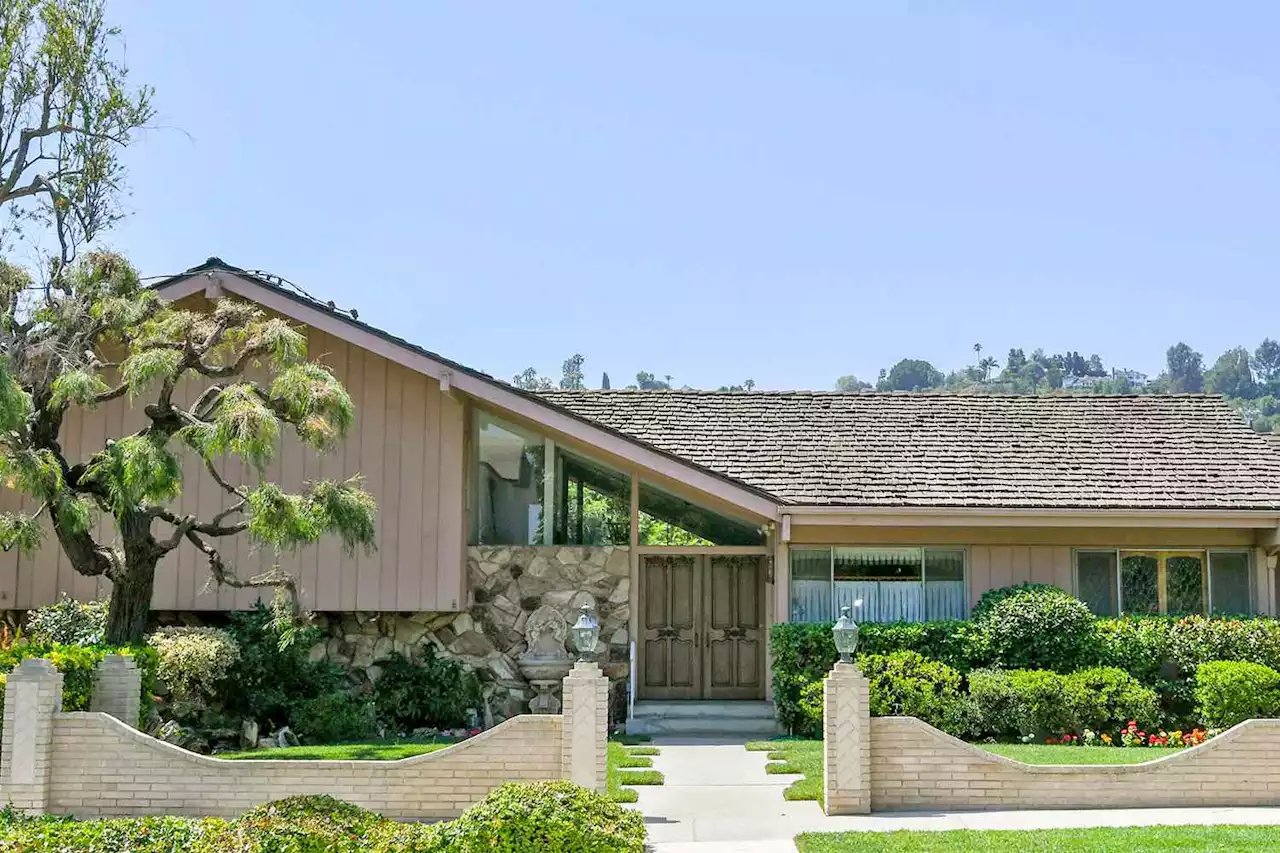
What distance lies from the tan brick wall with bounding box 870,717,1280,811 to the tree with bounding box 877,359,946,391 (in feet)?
320

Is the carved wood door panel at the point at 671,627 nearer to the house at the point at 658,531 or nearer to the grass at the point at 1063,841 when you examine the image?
the house at the point at 658,531

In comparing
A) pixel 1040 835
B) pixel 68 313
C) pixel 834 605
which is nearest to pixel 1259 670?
pixel 834 605

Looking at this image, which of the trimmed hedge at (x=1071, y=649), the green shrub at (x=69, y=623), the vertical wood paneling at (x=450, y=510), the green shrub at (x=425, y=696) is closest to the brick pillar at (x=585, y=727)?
the trimmed hedge at (x=1071, y=649)

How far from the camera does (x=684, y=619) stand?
62.7ft

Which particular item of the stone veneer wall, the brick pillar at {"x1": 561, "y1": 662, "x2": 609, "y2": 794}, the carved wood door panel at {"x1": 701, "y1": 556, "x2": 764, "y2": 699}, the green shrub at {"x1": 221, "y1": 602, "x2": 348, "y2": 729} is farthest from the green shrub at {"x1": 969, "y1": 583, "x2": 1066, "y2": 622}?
the green shrub at {"x1": 221, "y1": 602, "x2": 348, "y2": 729}

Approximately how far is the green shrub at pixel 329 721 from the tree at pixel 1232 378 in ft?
336

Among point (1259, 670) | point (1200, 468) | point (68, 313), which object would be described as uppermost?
point (68, 313)

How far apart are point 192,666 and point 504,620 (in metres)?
4.23

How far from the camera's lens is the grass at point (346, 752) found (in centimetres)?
1405

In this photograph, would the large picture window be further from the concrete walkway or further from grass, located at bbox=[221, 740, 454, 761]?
grass, located at bbox=[221, 740, 454, 761]

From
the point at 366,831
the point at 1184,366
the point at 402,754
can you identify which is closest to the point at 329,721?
the point at 402,754

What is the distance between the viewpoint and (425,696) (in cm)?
1722

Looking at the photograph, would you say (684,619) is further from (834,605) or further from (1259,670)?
(1259,670)

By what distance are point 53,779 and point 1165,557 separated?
46.7 ft
